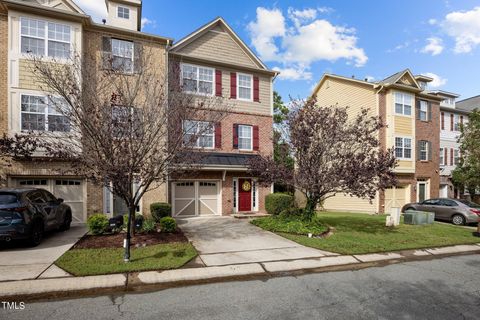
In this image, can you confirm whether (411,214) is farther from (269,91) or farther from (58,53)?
(58,53)

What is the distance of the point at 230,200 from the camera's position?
1562 cm

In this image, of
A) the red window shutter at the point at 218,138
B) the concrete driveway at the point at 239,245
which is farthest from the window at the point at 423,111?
the concrete driveway at the point at 239,245

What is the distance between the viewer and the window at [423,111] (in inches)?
845

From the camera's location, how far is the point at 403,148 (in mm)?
20125

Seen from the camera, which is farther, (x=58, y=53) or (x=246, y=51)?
(x=246, y=51)

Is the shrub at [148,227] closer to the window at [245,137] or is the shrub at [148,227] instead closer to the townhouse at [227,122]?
the townhouse at [227,122]

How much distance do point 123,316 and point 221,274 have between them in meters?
2.33

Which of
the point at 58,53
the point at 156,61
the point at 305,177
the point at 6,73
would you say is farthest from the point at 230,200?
the point at 6,73

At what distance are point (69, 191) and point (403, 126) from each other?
21394mm

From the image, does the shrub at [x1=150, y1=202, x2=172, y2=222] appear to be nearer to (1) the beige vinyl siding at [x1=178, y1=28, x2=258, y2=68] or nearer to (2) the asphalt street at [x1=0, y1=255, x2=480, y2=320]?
(2) the asphalt street at [x1=0, y1=255, x2=480, y2=320]

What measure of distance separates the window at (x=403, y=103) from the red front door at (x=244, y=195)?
41.0 ft

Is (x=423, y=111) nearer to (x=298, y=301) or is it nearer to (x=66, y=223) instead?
(x=298, y=301)

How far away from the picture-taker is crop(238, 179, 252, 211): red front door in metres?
16.0

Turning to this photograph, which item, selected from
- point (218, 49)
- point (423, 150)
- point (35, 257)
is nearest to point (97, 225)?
point (35, 257)
